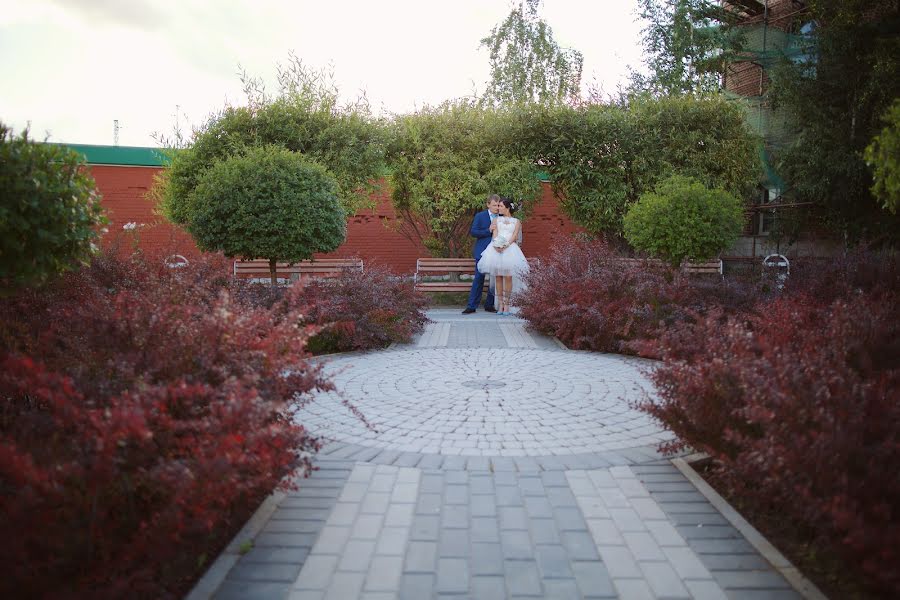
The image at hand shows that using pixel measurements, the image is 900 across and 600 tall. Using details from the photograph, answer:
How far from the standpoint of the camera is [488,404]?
18.2 feet

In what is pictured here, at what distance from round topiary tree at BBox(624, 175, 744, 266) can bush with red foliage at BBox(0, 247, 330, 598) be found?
8.31 m

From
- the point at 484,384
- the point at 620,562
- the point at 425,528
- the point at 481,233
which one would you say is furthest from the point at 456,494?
the point at 481,233

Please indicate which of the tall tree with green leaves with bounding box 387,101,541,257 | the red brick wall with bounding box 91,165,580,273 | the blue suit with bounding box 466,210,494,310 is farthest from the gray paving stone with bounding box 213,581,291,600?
the red brick wall with bounding box 91,165,580,273

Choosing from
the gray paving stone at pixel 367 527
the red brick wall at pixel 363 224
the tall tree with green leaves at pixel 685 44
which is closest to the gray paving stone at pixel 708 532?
the gray paving stone at pixel 367 527

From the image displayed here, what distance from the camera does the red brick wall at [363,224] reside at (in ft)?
49.3

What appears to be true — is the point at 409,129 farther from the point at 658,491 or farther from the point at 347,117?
the point at 658,491

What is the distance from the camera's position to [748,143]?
45.5 feet

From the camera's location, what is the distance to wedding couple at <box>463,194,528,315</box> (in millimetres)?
11289

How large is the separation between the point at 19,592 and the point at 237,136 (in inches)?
474

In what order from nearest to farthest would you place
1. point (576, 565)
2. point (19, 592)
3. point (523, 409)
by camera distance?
point (19, 592), point (576, 565), point (523, 409)

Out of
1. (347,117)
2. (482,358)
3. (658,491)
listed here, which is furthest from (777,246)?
(658,491)

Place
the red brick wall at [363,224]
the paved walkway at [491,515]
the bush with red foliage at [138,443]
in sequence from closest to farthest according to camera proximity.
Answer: the bush with red foliage at [138,443], the paved walkway at [491,515], the red brick wall at [363,224]

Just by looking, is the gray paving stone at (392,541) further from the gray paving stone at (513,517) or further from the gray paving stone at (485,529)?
the gray paving stone at (513,517)

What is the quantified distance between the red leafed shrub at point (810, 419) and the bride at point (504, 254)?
6926 mm
